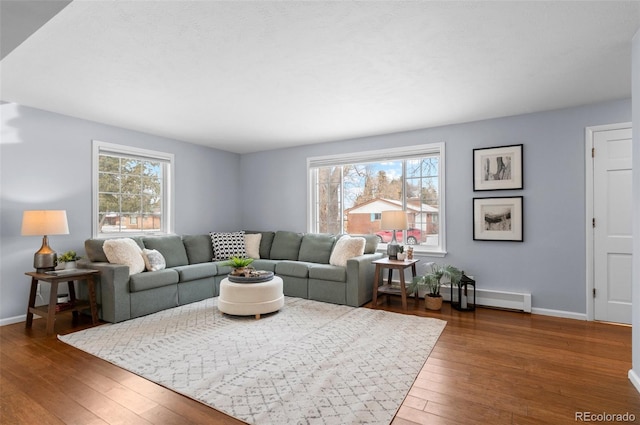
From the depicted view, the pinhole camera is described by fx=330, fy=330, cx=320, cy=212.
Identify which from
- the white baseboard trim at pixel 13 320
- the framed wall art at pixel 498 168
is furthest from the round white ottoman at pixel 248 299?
the framed wall art at pixel 498 168

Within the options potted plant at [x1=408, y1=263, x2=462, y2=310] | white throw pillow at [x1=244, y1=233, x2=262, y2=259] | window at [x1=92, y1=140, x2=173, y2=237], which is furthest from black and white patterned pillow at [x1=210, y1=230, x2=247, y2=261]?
potted plant at [x1=408, y1=263, x2=462, y2=310]

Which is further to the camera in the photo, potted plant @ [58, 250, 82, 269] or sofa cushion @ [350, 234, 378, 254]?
sofa cushion @ [350, 234, 378, 254]

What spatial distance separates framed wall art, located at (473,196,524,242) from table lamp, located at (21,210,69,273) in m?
5.02

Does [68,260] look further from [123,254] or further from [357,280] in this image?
[357,280]

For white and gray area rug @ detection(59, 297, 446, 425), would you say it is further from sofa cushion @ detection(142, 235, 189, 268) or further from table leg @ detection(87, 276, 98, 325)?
sofa cushion @ detection(142, 235, 189, 268)

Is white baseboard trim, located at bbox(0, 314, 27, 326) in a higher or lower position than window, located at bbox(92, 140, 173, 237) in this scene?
lower

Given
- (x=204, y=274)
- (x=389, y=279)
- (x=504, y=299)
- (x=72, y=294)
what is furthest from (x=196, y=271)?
(x=504, y=299)

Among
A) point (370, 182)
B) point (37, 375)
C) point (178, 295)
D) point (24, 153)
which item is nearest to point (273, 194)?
point (370, 182)

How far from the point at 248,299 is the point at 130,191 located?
2688 millimetres

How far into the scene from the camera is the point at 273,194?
6.23 metres

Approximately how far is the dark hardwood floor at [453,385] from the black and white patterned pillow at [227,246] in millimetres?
2400

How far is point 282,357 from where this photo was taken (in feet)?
9.05

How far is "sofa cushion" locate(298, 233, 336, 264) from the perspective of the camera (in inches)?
202

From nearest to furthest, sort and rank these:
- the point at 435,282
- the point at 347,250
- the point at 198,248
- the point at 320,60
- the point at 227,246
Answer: the point at 320,60, the point at 435,282, the point at 347,250, the point at 198,248, the point at 227,246
